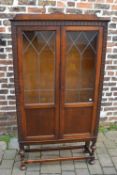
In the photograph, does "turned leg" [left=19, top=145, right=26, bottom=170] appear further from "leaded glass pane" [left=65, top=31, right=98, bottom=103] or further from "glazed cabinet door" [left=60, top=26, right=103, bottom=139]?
"leaded glass pane" [left=65, top=31, right=98, bottom=103]

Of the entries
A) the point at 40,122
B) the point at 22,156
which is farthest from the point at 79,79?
the point at 22,156

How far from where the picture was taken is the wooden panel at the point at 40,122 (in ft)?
7.77

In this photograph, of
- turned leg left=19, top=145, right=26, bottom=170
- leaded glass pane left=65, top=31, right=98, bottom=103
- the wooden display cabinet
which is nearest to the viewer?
the wooden display cabinet

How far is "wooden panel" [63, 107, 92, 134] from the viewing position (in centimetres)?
241

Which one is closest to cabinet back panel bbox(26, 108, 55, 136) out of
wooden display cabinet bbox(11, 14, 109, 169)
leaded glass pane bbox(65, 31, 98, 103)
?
wooden display cabinet bbox(11, 14, 109, 169)

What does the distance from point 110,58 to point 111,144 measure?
1.09m

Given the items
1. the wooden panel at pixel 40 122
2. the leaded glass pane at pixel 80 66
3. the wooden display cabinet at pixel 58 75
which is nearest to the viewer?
the wooden display cabinet at pixel 58 75

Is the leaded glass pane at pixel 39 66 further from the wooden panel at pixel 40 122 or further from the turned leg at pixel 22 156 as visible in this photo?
the turned leg at pixel 22 156

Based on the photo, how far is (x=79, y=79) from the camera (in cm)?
239

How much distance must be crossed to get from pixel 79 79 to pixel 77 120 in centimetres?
42

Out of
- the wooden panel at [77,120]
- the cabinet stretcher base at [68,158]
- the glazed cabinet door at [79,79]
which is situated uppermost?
the glazed cabinet door at [79,79]

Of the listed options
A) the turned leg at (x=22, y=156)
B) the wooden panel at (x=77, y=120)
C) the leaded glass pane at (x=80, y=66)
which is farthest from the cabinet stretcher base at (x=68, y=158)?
the leaded glass pane at (x=80, y=66)

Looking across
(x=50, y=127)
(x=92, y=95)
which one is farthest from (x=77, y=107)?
(x=50, y=127)

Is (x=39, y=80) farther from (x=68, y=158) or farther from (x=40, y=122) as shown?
(x=68, y=158)
